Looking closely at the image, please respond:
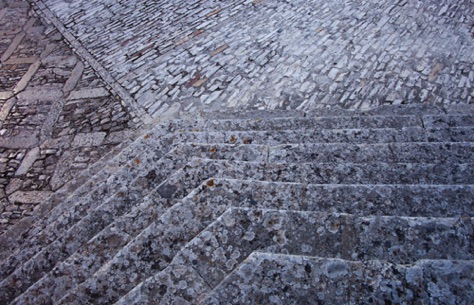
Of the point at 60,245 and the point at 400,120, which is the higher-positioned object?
the point at 60,245

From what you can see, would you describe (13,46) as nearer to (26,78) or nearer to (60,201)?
(26,78)

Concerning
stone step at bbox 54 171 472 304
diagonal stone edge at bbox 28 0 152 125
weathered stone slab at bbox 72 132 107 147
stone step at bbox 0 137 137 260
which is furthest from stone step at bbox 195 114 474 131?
stone step at bbox 54 171 472 304

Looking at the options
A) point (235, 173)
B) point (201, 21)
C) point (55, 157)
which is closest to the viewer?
point (235, 173)

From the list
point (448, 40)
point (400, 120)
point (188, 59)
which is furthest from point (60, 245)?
point (448, 40)

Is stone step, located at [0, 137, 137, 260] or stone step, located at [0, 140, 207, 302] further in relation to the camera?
stone step, located at [0, 137, 137, 260]

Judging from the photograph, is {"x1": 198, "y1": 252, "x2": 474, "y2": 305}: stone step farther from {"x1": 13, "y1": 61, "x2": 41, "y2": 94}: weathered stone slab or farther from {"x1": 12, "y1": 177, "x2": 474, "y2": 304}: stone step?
{"x1": 13, "y1": 61, "x2": 41, "y2": 94}: weathered stone slab

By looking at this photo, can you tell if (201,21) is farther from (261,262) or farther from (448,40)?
(261,262)
